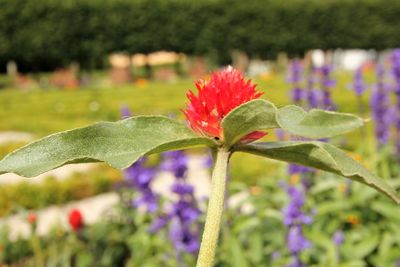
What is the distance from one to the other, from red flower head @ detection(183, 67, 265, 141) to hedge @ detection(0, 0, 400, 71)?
744 inches

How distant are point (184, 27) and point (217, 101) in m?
21.0

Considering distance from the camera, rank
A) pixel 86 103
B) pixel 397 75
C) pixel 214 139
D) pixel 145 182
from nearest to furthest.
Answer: pixel 214 139, pixel 145 182, pixel 397 75, pixel 86 103

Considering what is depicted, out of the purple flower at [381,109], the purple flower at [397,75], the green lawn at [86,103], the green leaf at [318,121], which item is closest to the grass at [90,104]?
the green lawn at [86,103]

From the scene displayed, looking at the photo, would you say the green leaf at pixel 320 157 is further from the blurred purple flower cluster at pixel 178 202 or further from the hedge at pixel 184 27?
the hedge at pixel 184 27

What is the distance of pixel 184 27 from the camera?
2150cm

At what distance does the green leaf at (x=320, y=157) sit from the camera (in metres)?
0.76

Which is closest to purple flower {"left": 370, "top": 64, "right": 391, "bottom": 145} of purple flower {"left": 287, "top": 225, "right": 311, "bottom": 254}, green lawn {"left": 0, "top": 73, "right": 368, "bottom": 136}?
purple flower {"left": 287, "top": 225, "right": 311, "bottom": 254}

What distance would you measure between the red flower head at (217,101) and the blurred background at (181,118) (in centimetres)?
13

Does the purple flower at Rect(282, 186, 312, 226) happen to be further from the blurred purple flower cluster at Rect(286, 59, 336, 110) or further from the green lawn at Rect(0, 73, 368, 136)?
the green lawn at Rect(0, 73, 368, 136)

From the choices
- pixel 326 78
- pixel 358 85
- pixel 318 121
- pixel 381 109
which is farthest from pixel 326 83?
pixel 318 121

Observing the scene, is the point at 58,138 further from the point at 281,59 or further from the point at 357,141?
the point at 281,59

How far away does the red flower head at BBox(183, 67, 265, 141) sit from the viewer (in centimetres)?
83

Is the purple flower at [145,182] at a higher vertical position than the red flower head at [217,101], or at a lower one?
lower

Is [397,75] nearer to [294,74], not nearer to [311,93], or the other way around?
[311,93]
